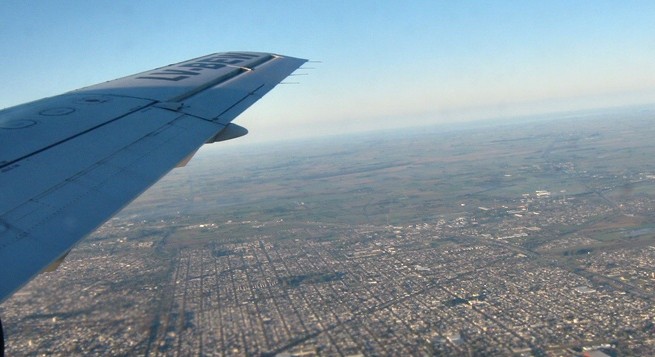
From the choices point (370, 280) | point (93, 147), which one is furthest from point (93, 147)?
point (370, 280)

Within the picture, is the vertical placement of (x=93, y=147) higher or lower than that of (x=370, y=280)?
higher

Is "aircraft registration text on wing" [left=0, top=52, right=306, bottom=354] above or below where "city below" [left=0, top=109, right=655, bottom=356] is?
above

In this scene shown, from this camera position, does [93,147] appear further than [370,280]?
No

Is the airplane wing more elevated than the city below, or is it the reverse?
the airplane wing

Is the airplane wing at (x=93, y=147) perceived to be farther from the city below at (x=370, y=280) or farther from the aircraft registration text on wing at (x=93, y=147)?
the city below at (x=370, y=280)

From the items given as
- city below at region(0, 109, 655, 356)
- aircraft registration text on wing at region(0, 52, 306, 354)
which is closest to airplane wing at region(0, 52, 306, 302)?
aircraft registration text on wing at region(0, 52, 306, 354)

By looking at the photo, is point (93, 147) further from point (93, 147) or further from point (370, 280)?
point (370, 280)

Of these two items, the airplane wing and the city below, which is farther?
the city below

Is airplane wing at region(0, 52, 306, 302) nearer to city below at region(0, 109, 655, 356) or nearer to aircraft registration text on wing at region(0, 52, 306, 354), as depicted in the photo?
aircraft registration text on wing at region(0, 52, 306, 354)

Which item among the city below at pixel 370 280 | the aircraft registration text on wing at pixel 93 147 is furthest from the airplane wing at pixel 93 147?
the city below at pixel 370 280
